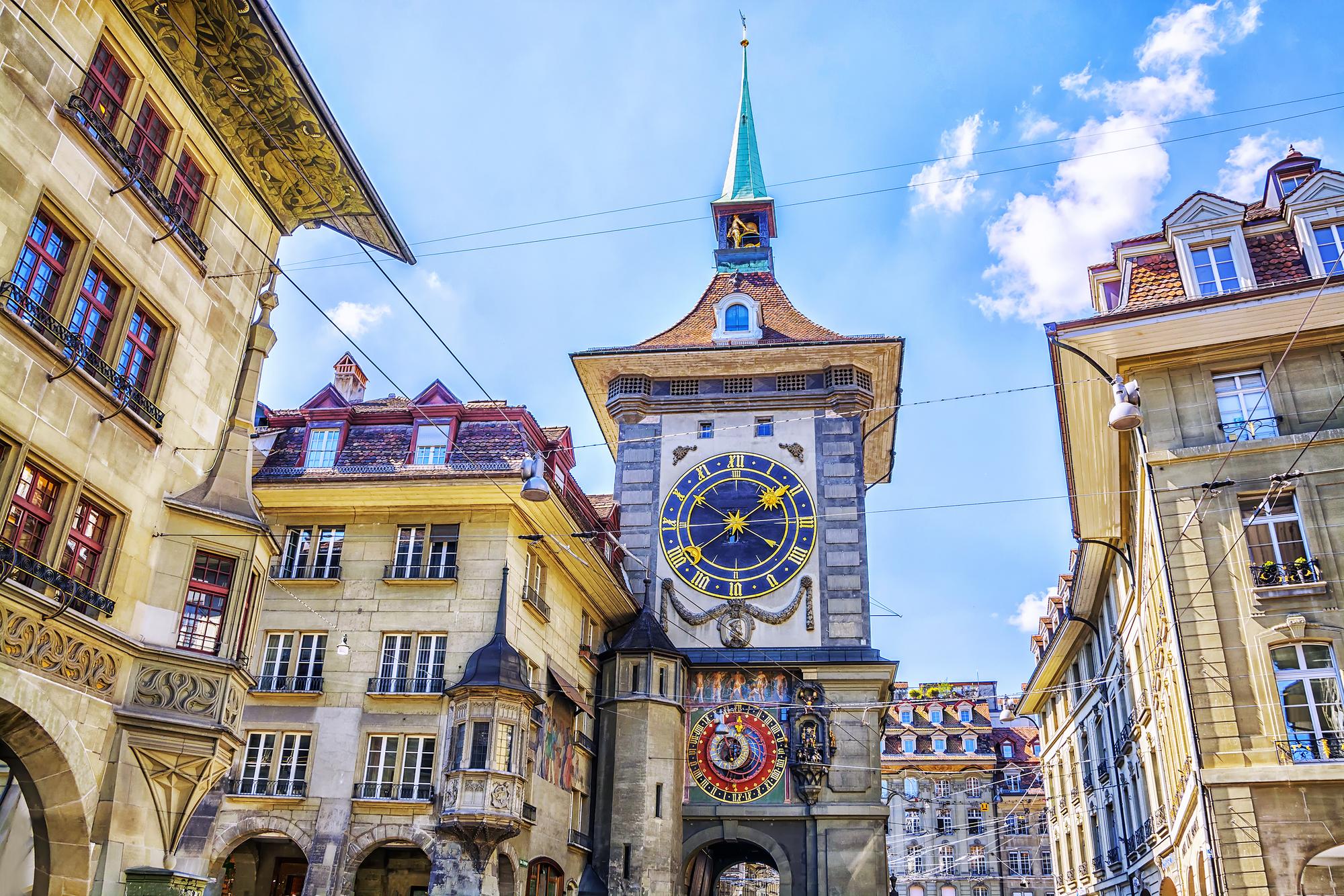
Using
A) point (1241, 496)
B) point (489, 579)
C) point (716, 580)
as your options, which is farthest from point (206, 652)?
point (716, 580)

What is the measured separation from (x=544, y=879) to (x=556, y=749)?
2.99 m

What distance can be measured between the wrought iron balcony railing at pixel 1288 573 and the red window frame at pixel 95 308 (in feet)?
61.7

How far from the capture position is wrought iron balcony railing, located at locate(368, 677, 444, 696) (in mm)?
24000

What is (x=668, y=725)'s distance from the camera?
31.0 metres

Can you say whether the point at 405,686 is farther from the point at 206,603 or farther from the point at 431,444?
the point at 206,603

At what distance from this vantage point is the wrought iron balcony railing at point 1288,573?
61.9 ft

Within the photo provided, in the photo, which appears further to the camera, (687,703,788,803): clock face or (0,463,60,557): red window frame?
(687,703,788,803): clock face

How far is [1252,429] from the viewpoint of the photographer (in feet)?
67.1

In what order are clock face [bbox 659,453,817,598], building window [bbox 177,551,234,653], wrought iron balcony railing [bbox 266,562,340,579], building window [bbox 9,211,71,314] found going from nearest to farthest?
building window [bbox 9,211,71,314], building window [bbox 177,551,234,653], wrought iron balcony railing [bbox 266,562,340,579], clock face [bbox 659,453,817,598]

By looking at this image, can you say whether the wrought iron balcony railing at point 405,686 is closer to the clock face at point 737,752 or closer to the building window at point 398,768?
the building window at point 398,768

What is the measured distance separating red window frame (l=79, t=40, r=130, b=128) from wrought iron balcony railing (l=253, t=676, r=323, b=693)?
547 inches

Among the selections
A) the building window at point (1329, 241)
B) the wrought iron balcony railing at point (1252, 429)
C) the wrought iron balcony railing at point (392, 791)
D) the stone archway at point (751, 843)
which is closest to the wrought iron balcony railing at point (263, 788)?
the wrought iron balcony railing at point (392, 791)

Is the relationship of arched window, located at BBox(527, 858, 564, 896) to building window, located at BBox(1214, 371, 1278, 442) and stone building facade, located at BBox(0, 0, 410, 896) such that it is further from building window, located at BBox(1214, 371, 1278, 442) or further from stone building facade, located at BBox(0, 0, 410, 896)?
building window, located at BBox(1214, 371, 1278, 442)

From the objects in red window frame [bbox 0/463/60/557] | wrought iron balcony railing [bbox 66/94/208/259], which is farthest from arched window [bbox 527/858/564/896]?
wrought iron balcony railing [bbox 66/94/208/259]
